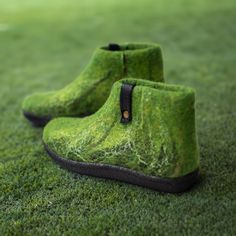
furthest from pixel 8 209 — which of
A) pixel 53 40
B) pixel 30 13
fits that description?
pixel 30 13

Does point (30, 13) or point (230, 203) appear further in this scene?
point (30, 13)

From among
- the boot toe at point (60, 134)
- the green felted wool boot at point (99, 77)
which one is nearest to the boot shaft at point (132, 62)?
the green felted wool boot at point (99, 77)

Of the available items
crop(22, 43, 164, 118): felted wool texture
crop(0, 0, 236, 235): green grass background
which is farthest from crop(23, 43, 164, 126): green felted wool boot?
crop(0, 0, 236, 235): green grass background

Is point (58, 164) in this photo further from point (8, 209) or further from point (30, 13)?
point (30, 13)

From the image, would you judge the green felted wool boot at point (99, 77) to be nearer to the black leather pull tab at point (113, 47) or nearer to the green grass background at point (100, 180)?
the black leather pull tab at point (113, 47)

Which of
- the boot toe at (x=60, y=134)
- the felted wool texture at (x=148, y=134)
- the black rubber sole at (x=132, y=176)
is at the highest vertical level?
the felted wool texture at (x=148, y=134)

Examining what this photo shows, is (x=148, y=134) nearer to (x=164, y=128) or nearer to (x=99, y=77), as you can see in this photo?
(x=164, y=128)
